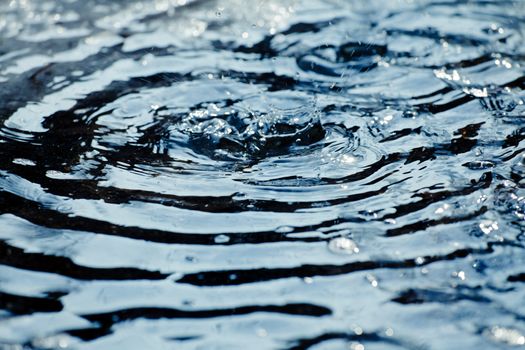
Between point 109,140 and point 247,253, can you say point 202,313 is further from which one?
point 109,140

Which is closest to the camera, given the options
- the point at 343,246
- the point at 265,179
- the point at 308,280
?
the point at 308,280

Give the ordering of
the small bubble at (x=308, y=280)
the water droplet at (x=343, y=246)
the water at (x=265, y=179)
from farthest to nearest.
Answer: the water droplet at (x=343, y=246), the small bubble at (x=308, y=280), the water at (x=265, y=179)

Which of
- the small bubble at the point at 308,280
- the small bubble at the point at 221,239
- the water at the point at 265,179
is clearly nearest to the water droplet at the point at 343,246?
the water at the point at 265,179

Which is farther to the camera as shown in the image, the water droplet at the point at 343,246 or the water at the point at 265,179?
the water droplet at the point at 343,246

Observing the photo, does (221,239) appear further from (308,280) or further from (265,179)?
(265,179)

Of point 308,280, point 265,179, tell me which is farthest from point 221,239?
point 265,179

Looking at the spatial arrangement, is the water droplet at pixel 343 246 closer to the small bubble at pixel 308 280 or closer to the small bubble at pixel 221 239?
the small bubble at pixel 308 280

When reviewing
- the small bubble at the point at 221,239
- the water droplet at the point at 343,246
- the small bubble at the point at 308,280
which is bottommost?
the water droplet at the point at 343,246

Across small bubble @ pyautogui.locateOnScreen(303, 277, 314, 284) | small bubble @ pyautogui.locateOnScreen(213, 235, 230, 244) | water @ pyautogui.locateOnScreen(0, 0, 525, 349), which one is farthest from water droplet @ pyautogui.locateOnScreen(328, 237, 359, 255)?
small bubble @ pyautogui.locateOnScreen(213, 235, 230, 244)
